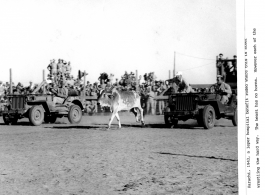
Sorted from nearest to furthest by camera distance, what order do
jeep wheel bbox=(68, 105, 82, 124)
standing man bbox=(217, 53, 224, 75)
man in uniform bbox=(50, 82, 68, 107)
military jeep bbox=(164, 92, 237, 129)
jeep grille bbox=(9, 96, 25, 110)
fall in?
standing man bbox=(217, 53, 224, 75)
military jeep bbox=(164, 92, 237, 129)
jeep grille bbox=(9, 96, 25, 110)
jeep wheel bbox=(68, 105, 82, 124)
man in uniform bbox=(50, 82, 68, 107)

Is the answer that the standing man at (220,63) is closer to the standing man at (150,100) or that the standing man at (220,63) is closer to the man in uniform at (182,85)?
the man in uniform at (182,85)

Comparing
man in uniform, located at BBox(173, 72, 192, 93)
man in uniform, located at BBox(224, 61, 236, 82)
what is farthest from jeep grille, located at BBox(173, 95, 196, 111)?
man in uniform, located at BBox(224, 61, 236, 82)

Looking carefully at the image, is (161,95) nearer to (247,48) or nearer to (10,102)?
(10,102)

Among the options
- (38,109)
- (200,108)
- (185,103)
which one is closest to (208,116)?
(200,108)

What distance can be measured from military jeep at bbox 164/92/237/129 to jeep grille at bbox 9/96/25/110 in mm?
6235

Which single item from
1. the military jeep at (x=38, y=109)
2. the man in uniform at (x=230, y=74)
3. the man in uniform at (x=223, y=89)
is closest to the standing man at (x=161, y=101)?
the military jeep at (x=38, y=109)

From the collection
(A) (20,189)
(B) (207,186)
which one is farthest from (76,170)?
(B) (207,186)

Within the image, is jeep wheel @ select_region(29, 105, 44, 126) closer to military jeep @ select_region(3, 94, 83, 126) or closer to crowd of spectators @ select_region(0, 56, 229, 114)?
military jeep @ select_region(3, 94, 83, 126)

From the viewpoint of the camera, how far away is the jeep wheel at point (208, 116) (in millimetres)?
13623

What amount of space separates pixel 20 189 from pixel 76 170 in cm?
122

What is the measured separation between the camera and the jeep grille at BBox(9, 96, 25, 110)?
1777cm

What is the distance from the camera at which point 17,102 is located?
17.9 metres

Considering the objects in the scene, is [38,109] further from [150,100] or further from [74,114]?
[150,100]

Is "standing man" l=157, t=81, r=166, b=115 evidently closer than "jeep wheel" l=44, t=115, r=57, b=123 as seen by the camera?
No
